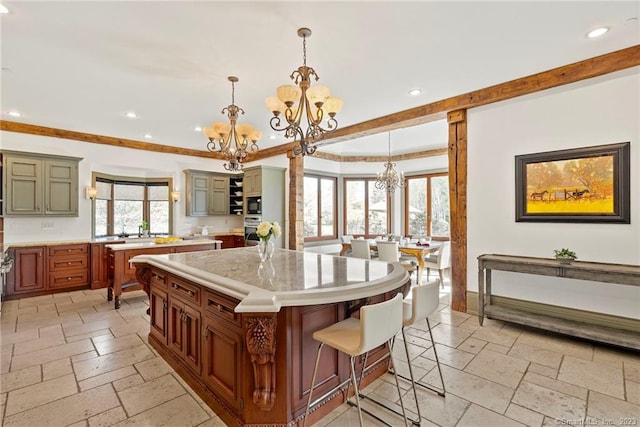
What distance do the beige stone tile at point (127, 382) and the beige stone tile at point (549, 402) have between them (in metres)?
2.93

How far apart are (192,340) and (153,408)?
0.48 meters

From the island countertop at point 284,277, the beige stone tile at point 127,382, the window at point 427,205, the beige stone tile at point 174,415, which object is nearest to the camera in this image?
the island countertop at point 284,277

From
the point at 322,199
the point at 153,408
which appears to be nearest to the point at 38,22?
the point at 153,408

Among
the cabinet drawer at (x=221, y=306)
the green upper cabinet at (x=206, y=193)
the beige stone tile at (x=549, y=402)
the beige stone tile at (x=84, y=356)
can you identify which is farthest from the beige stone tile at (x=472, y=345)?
the green upper cabinet at (x=206, y=193)

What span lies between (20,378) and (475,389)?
372cm

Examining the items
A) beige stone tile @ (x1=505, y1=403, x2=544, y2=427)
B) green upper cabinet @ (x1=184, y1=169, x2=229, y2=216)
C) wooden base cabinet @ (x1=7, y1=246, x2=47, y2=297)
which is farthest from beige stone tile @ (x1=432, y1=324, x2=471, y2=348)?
wooden base cabinet @ (x1=7, y1=246, x2=47, y2=297)

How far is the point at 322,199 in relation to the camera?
765cm

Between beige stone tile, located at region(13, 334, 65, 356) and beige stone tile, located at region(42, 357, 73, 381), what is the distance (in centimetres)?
48

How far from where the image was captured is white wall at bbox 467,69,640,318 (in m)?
2.95

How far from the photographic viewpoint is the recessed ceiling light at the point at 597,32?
2547 mm

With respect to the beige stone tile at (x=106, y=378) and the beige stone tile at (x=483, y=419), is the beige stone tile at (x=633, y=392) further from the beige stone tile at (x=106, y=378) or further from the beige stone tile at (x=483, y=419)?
the beige stone tile at (x=106, y=378)

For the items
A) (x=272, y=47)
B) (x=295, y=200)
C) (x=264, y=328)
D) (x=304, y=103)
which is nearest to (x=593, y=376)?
(x=264, y=328)

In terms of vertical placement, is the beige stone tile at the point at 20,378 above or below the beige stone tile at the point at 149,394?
above

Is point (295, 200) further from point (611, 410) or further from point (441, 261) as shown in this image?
point (611, 410)
